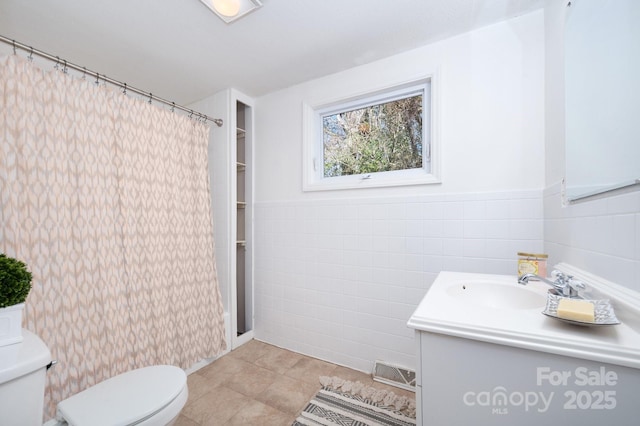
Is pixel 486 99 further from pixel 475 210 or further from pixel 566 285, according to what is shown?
pixel 566 285

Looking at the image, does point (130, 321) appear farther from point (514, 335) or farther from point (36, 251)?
point (514, 335)

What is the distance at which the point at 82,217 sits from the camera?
1.43 m

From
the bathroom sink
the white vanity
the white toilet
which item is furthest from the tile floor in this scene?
the white vanity

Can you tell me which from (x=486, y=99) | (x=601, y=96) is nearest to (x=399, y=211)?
(x=486, y=99)

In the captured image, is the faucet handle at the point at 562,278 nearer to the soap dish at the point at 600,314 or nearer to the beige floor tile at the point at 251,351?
the soap dish at the point at 600,314

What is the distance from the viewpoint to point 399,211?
183 cm

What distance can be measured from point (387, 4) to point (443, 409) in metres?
1.84

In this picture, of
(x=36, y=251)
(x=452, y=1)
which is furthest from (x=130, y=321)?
(x=452, y=1)

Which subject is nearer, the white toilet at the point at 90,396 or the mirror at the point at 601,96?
the mirror at the point at 601,96

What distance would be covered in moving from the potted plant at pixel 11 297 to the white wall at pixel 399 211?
160 centimetres

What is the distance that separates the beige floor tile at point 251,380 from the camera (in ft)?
5.74

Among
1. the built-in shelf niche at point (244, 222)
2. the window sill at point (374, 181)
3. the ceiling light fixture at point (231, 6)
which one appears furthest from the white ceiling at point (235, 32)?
the window sill at point (374, 181)

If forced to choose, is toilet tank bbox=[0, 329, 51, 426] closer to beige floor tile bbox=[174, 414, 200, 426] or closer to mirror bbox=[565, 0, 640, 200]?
beige floor tile bbox=[174, 414, 200, 426]

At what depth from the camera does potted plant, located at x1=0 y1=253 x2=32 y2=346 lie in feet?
2.72
